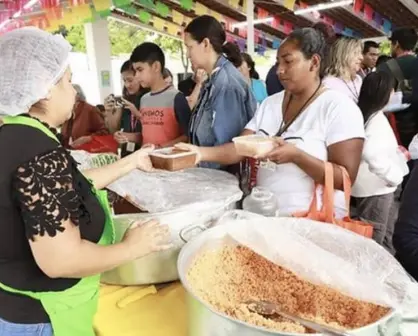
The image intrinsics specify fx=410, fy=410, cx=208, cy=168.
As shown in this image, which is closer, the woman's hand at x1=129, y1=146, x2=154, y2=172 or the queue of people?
the queue of people

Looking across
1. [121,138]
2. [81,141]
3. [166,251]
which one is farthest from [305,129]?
[81,141]

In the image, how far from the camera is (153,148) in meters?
1.25

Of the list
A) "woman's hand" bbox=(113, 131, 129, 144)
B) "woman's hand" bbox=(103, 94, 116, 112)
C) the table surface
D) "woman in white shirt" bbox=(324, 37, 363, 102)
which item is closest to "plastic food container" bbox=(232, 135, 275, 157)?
the table surface

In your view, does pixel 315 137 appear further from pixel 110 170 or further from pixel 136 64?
pixel 136 64

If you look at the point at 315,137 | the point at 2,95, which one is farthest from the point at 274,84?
the point at 2,95

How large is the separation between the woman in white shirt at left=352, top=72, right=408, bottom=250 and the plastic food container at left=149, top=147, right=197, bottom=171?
905mm

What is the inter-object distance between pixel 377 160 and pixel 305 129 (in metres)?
0.66

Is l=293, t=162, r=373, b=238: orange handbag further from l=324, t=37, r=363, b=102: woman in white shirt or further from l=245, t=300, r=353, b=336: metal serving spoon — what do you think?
l=324, t=37, r=363, b=102: woman in white shirt

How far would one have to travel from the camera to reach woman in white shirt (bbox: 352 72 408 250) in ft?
5.78

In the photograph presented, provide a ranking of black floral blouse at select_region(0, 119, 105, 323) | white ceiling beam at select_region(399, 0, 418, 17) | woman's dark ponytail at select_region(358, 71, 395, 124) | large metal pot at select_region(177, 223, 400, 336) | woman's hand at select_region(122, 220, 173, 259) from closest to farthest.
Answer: large metal pot at select_region(177, 223, 400, 336), black floral blouse at select_region(0, 119, 105, 323), woman's hand at select_region(122, 220, 173, 259), woman's dark ponytail at select_region(358, 71, 395, 124), white ceiling beam at select_region(399, 0, 418, 17)

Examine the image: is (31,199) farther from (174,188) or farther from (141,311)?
(174,188)

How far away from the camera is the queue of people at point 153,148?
736 mm

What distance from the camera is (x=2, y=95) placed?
76cm

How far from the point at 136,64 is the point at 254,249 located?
63.1 inches
